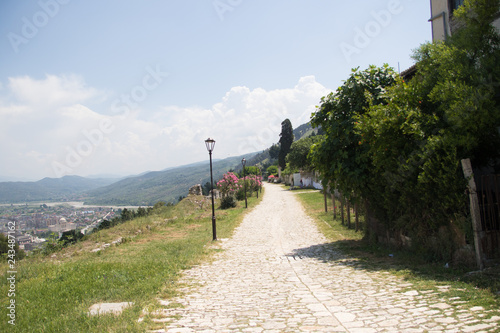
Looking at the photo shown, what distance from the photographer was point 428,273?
6168 millimetres

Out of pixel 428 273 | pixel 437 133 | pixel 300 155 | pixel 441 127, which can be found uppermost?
pixel 300 155

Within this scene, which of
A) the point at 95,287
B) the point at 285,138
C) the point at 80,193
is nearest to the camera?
the point at 95,287

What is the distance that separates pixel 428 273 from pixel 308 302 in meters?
2.70

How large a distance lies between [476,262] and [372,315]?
2.96m

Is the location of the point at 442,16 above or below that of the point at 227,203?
above

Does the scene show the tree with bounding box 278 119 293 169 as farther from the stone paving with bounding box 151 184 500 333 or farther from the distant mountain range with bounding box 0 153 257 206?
the stone paving with bounding box 151 184 500 333

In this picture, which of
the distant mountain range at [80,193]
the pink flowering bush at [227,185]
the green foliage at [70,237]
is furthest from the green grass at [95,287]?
the distant mountain range at [80,193]

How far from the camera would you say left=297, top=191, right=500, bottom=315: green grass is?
14.7 feet

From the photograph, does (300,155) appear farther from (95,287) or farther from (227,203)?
(95,287)

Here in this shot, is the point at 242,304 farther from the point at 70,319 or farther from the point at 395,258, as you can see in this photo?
the point at 395,258

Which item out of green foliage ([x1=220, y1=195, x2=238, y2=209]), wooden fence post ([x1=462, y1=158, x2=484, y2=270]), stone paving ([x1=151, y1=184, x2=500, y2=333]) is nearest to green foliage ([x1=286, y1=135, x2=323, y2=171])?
green foliage ([x1=220, y1=195, x2=238, y2=209])

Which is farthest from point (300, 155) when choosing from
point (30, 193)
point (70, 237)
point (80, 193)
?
point (80, 193)

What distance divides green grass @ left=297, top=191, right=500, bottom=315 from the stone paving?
0.20 meters

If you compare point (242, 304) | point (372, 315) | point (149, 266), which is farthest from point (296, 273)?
point (149, 266)
